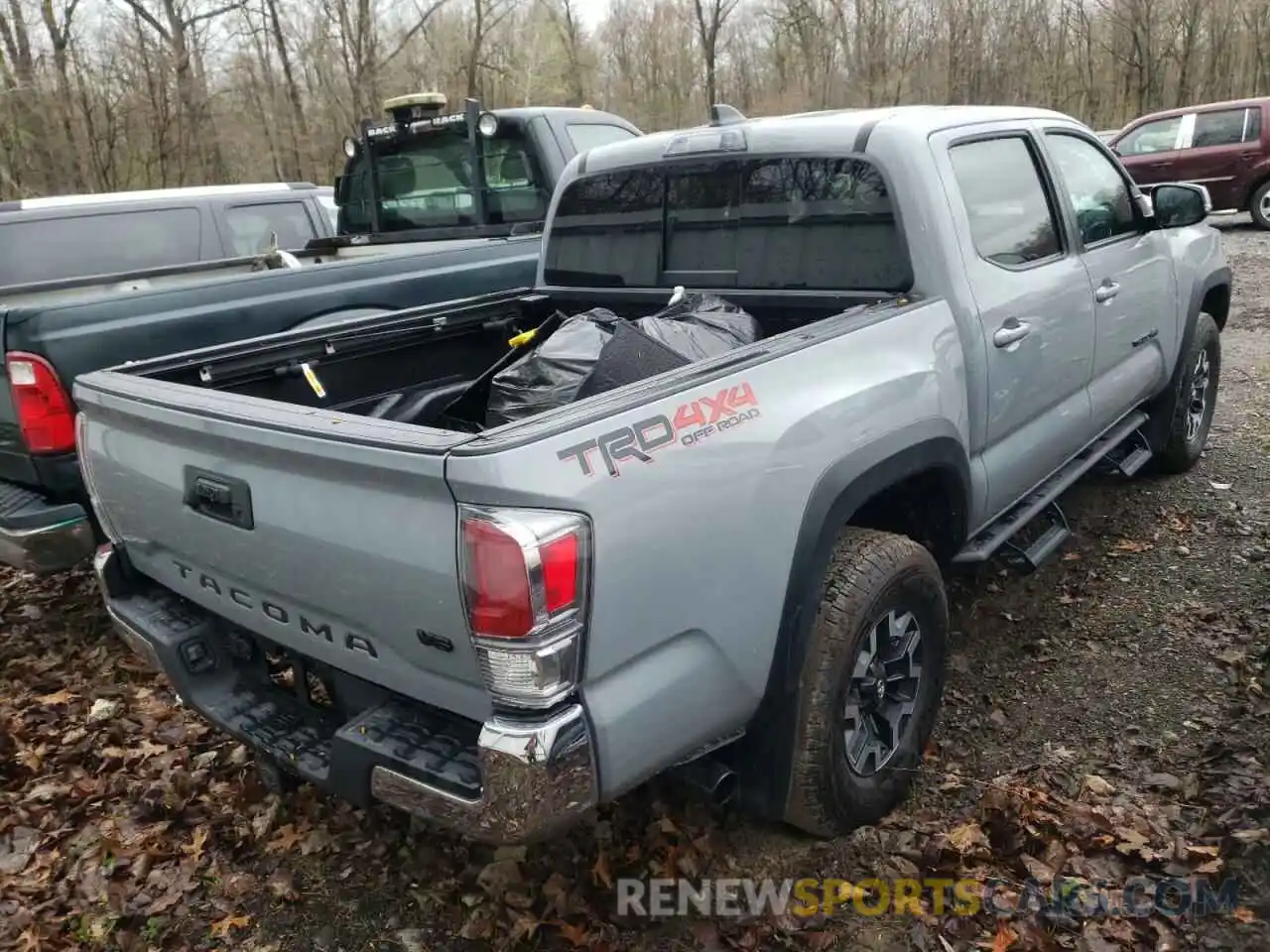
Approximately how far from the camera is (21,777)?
3416 millimetres

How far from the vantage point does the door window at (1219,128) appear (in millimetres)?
13508

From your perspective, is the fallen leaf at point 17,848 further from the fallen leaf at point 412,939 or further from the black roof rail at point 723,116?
the black roof rail at point 723,116

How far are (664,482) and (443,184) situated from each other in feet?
18.0

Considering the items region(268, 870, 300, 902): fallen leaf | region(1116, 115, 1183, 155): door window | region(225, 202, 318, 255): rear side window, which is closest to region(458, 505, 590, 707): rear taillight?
region(268, 870, 300, 902): fallen leaf

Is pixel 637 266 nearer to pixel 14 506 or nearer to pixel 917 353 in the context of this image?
pixel 917 353

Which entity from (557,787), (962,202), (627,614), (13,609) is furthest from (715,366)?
(13,609)

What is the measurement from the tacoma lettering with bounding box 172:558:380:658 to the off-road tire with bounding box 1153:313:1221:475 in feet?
14.1

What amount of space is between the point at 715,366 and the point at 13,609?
161 inches

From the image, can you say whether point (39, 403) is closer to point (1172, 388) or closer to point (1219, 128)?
point (1172, 388)

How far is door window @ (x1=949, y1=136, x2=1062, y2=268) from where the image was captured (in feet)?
10.9

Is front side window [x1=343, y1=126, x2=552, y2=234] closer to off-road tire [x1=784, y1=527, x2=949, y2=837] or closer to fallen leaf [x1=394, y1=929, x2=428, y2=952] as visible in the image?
off-road tire [x1=784, y1=527, x2=949, y2=837]

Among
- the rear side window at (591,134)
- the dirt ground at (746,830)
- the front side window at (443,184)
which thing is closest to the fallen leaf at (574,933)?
the dirt ground at (746,830)

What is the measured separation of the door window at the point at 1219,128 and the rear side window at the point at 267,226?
1252 centimetres

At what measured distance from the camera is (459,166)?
675 centimetres
